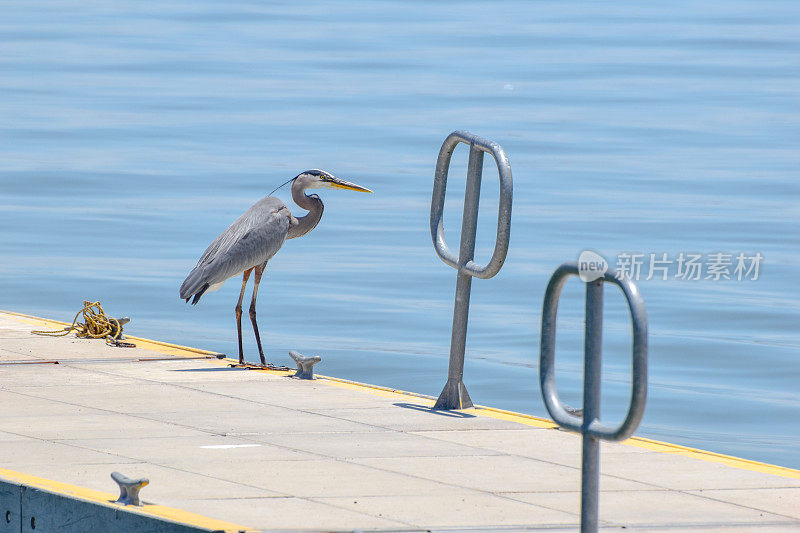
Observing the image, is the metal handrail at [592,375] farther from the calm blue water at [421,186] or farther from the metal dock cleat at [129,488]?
the calm blue water at [421,186]

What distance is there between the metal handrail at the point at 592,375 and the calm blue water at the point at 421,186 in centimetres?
641

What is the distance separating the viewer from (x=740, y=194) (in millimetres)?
26562

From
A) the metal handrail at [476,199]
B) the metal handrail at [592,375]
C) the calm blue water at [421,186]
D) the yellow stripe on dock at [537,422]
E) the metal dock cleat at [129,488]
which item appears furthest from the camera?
the calm blue water at [421,186]

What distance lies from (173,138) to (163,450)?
2649cm

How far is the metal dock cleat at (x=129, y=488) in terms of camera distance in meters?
6.60

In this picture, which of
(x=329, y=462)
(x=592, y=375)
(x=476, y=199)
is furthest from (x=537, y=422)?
(x=592, y=375)

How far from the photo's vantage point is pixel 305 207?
1183 centimetres

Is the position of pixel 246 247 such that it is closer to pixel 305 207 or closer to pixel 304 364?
pixel 305 207

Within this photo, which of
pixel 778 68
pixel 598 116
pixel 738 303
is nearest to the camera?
pixel 738 303

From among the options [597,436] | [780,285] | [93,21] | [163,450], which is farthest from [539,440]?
[93,21]

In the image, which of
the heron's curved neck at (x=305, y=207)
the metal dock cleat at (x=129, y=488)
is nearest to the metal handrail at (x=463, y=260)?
the heron's curved neck at (x=305, y=207)

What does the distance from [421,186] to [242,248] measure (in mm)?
16682

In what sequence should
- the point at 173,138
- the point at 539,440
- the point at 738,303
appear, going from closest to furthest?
1. the point at 539,440
2. the point at 738,303
3. the point at 173,138

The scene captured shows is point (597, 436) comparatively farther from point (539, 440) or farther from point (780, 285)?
point (780, 285)
